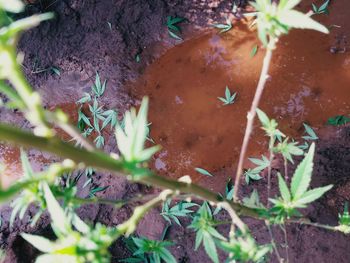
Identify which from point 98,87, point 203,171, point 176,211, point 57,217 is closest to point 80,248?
point 57,217

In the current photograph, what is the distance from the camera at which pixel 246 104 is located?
2980 mm

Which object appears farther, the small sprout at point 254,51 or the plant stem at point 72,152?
the small sprout at point 254,51

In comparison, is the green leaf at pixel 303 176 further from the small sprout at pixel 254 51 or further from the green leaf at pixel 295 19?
the small sprout at pixel 254 51

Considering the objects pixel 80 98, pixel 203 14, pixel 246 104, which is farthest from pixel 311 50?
pixel 80 98

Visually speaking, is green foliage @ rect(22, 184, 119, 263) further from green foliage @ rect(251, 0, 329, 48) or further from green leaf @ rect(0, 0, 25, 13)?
green foliage @ rect(251, 0, 329, 48)

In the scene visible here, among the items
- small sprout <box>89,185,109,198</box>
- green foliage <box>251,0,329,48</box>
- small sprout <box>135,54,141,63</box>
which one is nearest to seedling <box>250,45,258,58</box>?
small sprout <box>135,54,141,63</box>

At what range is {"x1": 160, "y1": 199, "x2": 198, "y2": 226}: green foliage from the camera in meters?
2.64

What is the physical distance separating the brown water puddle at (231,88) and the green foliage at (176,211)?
264mm

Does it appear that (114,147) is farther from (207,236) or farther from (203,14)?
(207,236)

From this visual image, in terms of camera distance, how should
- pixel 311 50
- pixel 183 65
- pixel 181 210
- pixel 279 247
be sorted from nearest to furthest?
1. pixel 279 247
2. pixel 181 210
3. pixel 311 50
4. pixel 183 65

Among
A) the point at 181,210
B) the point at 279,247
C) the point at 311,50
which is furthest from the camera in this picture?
the point at 311,50

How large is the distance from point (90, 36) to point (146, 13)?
0.52m

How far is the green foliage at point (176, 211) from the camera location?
8.68 feet

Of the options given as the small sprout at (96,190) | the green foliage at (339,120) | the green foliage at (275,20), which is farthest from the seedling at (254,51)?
the green foliage at (275,20)
